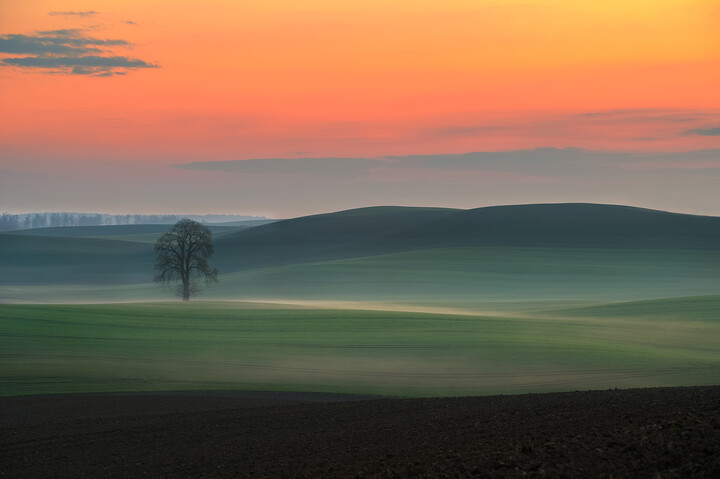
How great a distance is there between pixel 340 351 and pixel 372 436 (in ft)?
64.1

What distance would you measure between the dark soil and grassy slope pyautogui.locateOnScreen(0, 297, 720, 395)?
4.43 meters

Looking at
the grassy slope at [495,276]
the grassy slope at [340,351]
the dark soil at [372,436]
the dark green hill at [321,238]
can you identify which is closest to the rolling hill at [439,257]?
the grassy slope at [495,276]

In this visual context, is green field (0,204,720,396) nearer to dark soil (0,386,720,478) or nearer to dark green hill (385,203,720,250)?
dark green hill (385,203,720,250)

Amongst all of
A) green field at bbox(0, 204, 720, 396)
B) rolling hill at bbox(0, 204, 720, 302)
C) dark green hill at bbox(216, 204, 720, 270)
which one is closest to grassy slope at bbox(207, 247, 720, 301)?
rolling hill at bbox(0, 204, 720, 302)

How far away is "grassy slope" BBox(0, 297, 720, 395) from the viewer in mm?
29500

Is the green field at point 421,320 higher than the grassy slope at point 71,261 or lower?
lower

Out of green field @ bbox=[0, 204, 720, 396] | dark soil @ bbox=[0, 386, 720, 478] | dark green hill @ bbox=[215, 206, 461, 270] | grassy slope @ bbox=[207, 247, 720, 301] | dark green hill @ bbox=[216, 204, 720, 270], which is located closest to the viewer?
dark soil @ bbox=[0, 386, 720, 478]

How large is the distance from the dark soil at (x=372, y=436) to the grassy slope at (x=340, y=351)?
14.5 feet

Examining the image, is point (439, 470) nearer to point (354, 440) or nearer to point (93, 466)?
point (354, 440)

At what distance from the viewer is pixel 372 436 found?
1683 cm

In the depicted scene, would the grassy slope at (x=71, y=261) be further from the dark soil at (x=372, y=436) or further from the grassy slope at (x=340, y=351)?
the dark soil at (x=372, y=436)

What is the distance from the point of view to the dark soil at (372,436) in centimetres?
1189

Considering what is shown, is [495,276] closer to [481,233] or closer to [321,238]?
[481,233]

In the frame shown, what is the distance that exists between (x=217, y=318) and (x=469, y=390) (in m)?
21.8
